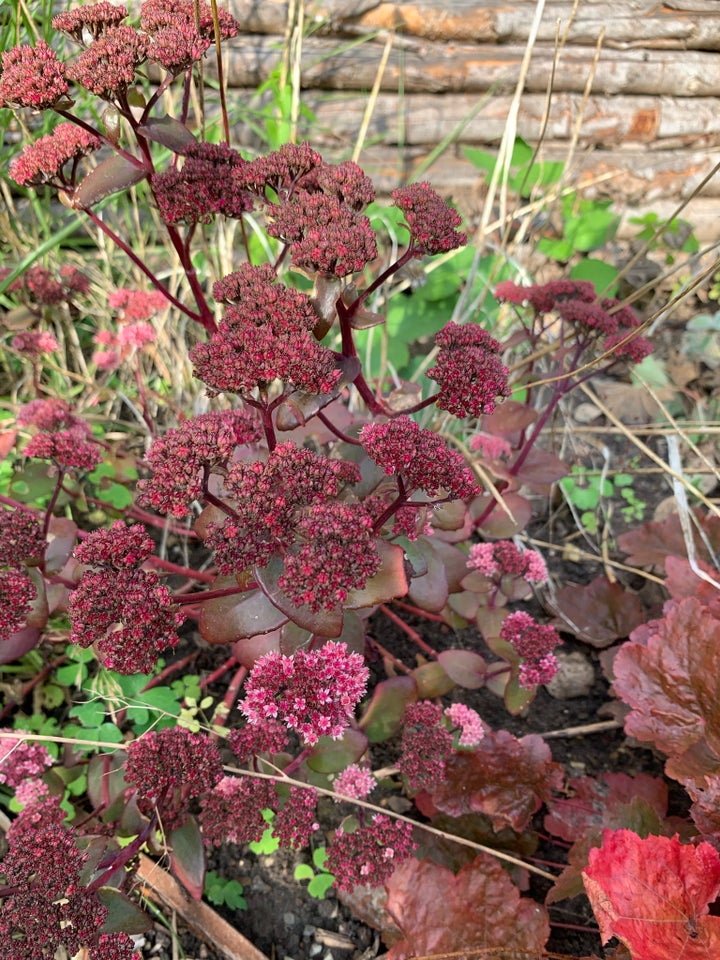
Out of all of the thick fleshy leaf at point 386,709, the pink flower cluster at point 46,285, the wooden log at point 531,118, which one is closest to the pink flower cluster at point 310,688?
the thick fleshy leaf at point 386,709

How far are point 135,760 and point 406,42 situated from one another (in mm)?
3548

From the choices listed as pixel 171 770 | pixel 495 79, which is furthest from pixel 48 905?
pixel 495 79

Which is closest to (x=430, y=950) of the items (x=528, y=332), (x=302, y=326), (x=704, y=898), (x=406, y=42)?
(x=704, y=898)

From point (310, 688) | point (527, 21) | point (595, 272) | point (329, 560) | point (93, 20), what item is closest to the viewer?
point (329, 560)

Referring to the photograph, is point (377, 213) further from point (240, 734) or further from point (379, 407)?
point (240, 734)

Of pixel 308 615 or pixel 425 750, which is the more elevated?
pixel 308 615

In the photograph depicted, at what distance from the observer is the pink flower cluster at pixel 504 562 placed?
182 centimetres

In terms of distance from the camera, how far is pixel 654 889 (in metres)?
1.22

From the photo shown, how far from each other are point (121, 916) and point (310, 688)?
1.72 feet

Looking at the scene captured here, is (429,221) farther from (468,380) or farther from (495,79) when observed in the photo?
(495,79)

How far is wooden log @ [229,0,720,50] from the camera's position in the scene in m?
3.50

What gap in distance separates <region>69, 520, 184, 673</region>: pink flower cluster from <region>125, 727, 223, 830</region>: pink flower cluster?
187mm

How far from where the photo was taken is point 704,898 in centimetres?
120

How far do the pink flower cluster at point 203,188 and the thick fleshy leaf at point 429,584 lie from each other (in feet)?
2.67
